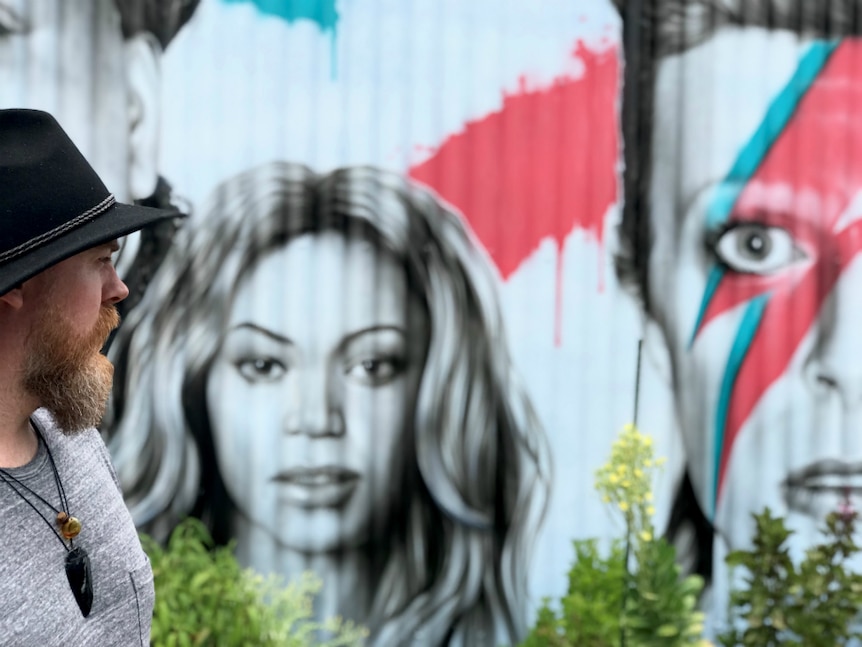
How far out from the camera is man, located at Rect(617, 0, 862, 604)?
3.64m

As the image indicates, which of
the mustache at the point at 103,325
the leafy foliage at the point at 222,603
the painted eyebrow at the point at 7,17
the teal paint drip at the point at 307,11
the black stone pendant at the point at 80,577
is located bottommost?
the leafy foliage at the point at 222,603

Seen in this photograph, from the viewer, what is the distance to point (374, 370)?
3.48 m

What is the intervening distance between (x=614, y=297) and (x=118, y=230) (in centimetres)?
241

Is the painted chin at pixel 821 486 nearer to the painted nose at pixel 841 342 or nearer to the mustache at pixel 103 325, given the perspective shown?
the painted nose at pixel 841 342

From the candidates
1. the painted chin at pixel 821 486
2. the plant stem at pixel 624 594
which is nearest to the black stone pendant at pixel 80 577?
the plant stem at pixel 624 594

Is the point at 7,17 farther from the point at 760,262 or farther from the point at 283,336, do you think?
the point at 760,262

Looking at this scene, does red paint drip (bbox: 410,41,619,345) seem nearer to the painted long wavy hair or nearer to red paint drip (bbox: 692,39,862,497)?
the painted long wavy hair

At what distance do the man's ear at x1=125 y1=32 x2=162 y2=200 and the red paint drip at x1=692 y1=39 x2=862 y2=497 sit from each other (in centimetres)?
204

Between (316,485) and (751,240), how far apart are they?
179 centimetres

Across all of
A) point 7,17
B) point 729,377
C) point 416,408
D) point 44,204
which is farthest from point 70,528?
point 729,377

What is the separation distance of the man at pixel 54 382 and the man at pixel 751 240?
2387 millimetres

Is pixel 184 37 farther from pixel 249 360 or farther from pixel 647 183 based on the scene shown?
pixel 647 183

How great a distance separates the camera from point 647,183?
3.63 m

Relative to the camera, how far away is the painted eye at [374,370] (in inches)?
137
